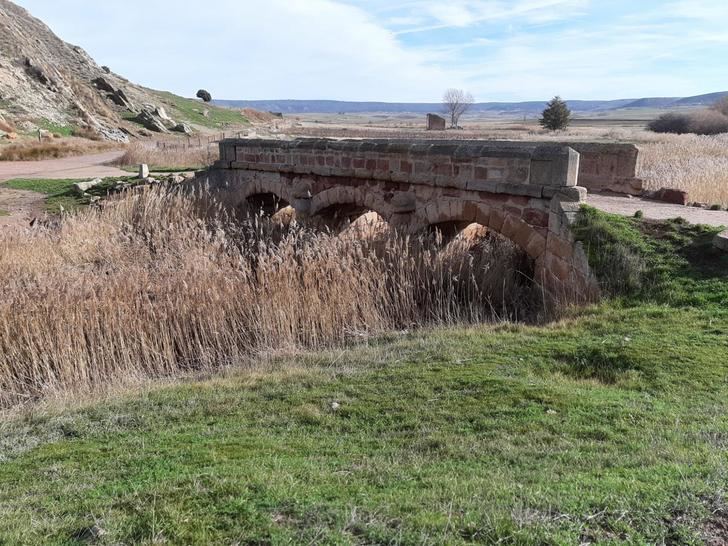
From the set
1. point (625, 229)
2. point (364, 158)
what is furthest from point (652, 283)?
point (364, 158)

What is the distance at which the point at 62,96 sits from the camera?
112 ft

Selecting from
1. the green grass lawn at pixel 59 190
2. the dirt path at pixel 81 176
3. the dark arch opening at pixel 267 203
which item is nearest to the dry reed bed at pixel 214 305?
the dirt path at pixel 81 176

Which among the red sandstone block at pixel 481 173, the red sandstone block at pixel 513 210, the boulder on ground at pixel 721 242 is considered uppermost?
the red sandstone block at pixel 481 173

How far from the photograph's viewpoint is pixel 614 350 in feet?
16.8

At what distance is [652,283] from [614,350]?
165cm

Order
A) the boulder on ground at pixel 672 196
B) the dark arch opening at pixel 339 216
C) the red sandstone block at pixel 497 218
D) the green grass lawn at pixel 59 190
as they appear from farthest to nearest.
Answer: the green grass lawn at pixel 59 190 < the dark arch opening at pixel 339 216 < the boulder on ground at pixel 672 196 < the red sandstone block at pixel 497 218

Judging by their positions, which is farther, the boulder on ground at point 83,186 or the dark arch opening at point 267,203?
the boulder on ground at point 83,186

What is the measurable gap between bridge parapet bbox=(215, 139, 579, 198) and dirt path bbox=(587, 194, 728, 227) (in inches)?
55.0

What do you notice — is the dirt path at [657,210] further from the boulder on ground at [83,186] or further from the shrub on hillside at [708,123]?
the shrub on hillside at [708,123]

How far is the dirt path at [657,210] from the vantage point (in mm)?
7863

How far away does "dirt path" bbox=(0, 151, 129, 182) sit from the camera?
18922 mm

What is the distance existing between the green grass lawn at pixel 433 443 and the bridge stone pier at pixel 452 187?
93 cm

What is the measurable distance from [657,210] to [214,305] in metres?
6.05

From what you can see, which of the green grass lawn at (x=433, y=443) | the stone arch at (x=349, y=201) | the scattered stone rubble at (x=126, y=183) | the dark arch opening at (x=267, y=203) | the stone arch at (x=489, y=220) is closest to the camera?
the green grass lawn at (x=433, y=443)
